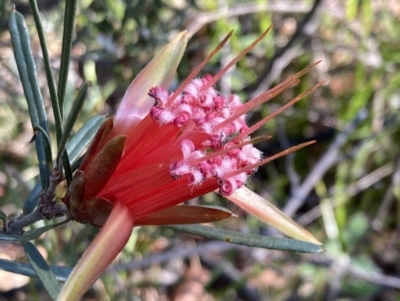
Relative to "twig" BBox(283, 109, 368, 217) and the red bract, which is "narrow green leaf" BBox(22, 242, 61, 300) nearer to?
the red bract

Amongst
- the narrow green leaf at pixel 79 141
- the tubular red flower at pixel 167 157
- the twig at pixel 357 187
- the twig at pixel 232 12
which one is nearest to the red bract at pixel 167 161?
the tubular red flower at pixel 167 157

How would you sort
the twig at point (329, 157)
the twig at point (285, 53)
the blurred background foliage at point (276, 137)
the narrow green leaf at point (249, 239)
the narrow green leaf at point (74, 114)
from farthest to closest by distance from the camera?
1. the twig at point (329, 157)
2. the twig at point (285, 53)
3. the blurred background foliage at point (276, 137)
4. the narrow green leaf at point (249, 239)
5. the narrow green leaf at point (74, 114)

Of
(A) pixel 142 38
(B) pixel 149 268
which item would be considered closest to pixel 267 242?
(A) pixel 142 38

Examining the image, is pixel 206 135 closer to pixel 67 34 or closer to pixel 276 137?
pixel 67 34

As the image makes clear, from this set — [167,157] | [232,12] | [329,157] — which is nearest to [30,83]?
[167,157]

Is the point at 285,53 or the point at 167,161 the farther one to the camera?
the point at 285,53

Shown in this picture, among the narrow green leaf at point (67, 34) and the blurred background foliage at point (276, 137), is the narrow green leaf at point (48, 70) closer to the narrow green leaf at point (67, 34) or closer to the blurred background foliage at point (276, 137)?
the narrow green leaf at point (67, 34)

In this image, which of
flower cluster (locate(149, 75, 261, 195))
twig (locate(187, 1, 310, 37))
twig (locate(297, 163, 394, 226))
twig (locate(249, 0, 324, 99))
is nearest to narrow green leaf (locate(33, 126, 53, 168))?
flower cluster (locate(149, 75, 261, 195))
